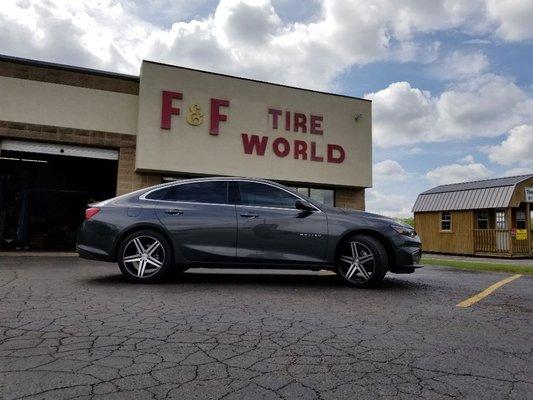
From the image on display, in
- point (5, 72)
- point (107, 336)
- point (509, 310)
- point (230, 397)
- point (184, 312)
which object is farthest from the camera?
point (5, 72)

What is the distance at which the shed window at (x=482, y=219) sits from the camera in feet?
88.0

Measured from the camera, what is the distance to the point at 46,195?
20234 mm

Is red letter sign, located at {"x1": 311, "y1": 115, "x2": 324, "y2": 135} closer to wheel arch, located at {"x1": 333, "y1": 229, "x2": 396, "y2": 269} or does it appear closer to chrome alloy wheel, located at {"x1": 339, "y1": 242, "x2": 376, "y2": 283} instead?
wheel arch, located at {"x1": 333, "y1": 229, "x2": 396, "y2": 269}

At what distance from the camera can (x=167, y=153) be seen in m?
14.6

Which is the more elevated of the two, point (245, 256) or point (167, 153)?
point (167, 153)

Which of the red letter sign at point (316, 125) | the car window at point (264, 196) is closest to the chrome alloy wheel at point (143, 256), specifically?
the car window at point (264, 196)

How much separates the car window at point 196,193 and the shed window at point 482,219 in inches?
967

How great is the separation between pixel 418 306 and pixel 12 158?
1628 centimetres

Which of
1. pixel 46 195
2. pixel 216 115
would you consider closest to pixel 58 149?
pixel 216 115

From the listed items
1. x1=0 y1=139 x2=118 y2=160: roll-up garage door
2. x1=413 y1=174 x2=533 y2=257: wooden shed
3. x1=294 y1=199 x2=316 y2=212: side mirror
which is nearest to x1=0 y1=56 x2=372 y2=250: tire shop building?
x1=0 y1=139 x2=118 y2=160: roll-up garage door

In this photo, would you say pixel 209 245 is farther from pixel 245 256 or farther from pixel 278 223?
pixel 278 223

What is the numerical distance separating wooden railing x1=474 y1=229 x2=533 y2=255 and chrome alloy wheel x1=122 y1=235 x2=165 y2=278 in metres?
24.2

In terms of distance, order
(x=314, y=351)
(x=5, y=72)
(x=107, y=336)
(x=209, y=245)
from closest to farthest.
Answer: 1. (x=314, y=351)
2. (x=107, y=336)
3. (x=209, y=245)
4. (x=5, y=72)

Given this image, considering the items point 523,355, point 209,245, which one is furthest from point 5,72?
point 523,355
